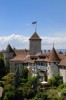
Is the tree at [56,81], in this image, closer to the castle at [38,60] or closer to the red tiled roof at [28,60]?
the castle at [38,60]

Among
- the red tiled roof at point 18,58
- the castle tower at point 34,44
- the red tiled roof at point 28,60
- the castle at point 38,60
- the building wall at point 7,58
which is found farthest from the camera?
the building wall at point 7,58

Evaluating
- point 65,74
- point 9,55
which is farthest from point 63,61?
point 9,55

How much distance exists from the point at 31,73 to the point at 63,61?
31.6 feet

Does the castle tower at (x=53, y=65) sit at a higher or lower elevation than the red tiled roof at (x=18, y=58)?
lower

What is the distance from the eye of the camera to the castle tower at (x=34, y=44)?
86750mm

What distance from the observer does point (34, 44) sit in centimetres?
8700

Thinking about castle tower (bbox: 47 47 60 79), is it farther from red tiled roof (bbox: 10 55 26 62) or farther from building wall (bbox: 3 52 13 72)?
building wall (bbox: 3 52 13 72)

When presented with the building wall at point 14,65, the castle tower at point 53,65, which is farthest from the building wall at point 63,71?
the building wall at point 14,65

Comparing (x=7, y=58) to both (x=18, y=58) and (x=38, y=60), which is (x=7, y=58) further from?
(x=38, y=60)

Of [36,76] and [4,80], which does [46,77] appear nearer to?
[36,76]

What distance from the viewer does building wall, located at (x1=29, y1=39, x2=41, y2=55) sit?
86.8 m

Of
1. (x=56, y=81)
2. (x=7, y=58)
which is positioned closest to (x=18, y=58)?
(x=7, y=58)

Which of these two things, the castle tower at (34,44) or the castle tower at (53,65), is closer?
the castle tower at (53,65)

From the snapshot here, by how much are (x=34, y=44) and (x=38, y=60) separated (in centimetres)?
1108
